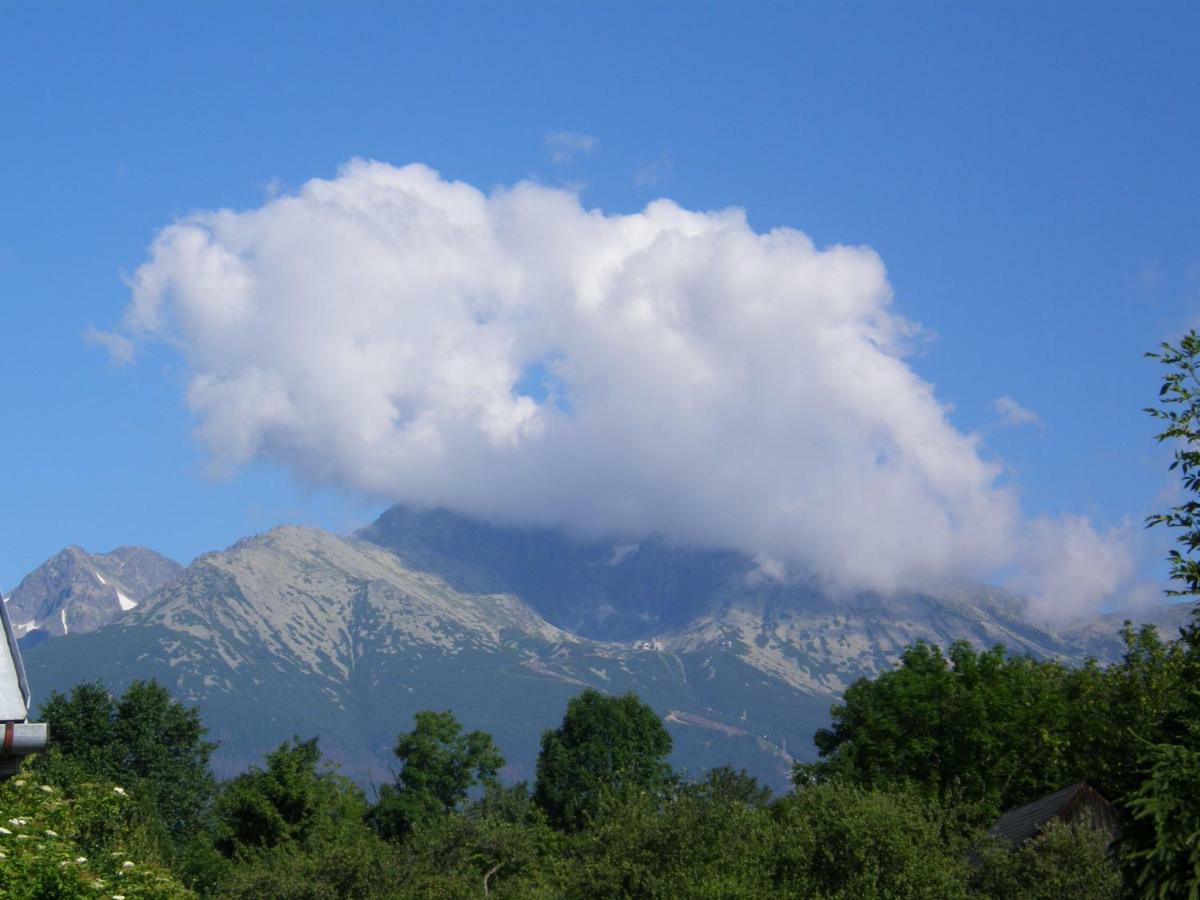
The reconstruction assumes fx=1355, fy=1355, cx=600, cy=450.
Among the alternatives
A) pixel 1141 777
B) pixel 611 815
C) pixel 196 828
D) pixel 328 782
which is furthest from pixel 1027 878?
pixel 196 828

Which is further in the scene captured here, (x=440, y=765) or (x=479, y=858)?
(x=440, y=765)

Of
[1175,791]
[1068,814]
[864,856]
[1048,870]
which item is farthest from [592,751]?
[1175,791]

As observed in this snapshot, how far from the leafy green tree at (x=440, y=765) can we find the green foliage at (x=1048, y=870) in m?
81.8

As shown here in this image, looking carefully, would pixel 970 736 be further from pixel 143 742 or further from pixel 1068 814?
pixel 143 742

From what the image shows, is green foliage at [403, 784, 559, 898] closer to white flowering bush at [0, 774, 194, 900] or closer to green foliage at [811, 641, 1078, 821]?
green foliage at [811, 641, 1078, 821]

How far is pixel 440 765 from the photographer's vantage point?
12862cm

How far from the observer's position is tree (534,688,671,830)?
13625 centimetres

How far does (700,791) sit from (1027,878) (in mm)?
10636

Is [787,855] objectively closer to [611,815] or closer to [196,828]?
[611,815]

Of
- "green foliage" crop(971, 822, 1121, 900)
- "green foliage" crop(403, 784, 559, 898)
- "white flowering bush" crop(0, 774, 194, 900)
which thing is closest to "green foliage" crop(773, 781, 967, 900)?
"green foliage" crop(971, 822, 1121, 900)

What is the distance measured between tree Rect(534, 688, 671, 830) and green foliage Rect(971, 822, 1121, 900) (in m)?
86.8

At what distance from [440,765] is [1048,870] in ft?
303

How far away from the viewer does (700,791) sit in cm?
4431

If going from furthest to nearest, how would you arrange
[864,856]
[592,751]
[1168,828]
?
[592,751]
[864,856]
[1168,828]
